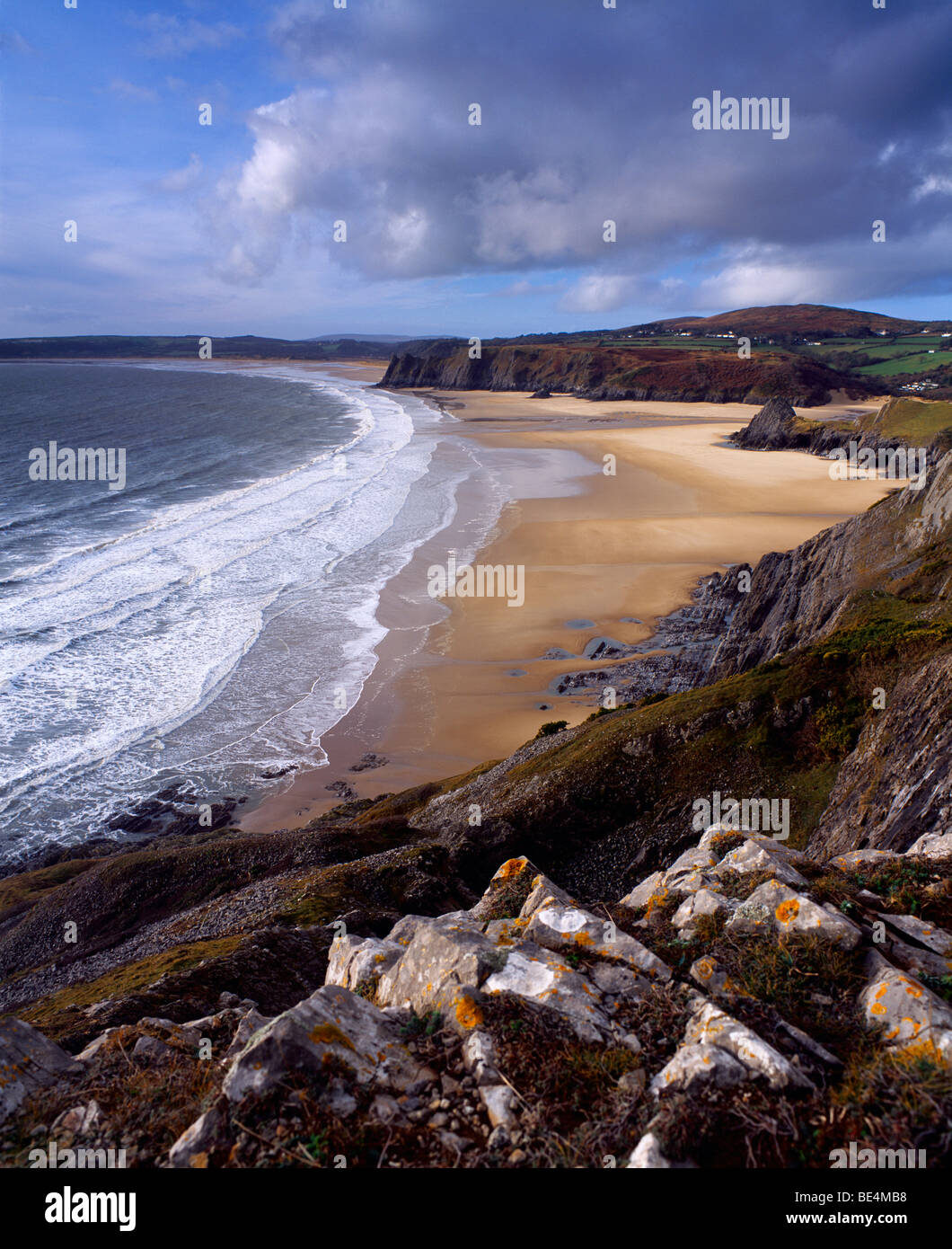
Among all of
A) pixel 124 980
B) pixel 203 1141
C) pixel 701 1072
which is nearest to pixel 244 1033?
pixel 203 1141

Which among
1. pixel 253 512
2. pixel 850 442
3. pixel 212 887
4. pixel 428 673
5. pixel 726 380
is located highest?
pixel 726 380

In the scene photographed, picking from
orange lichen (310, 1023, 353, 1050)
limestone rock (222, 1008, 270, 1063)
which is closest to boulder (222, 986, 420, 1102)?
orange lichen (310, 1023, 353, 1050)

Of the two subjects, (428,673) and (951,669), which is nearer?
(951,669)

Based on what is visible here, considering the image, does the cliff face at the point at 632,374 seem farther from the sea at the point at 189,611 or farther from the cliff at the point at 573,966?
the cliff at the point at 573,966

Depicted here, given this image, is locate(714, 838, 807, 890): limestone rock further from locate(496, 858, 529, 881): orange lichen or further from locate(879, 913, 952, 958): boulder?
locate(496, 858, 529, 881): orange lichen
